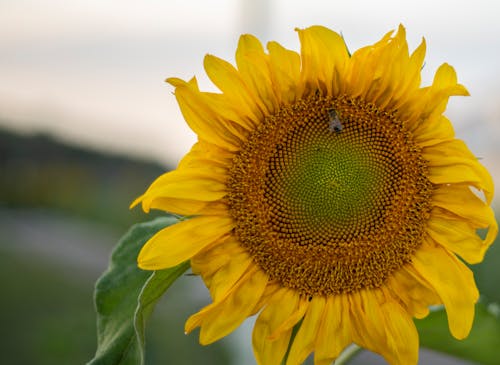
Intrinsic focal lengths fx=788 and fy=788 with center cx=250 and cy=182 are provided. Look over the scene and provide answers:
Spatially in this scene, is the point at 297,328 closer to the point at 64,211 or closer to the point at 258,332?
the point at 258,332

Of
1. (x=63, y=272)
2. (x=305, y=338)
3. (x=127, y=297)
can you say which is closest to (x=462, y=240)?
(x=305, y=338)

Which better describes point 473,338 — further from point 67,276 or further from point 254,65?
point 67,276

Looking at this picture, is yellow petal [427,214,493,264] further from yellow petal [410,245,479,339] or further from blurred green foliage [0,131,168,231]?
blurred green foliage [0,131,168,231]

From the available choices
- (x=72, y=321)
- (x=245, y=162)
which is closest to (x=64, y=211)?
(x=72, y=321)

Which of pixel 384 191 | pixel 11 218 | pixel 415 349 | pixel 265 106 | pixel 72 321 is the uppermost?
pixel 265 106

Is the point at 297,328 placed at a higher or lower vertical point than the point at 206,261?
lower

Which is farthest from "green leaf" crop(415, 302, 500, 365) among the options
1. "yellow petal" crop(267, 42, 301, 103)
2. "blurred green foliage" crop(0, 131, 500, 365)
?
"yellow petal" crop(267, 42, 301, 103)

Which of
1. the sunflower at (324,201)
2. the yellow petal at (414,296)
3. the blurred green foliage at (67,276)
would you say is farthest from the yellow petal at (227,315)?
the blurred green foliage at (67,276)
